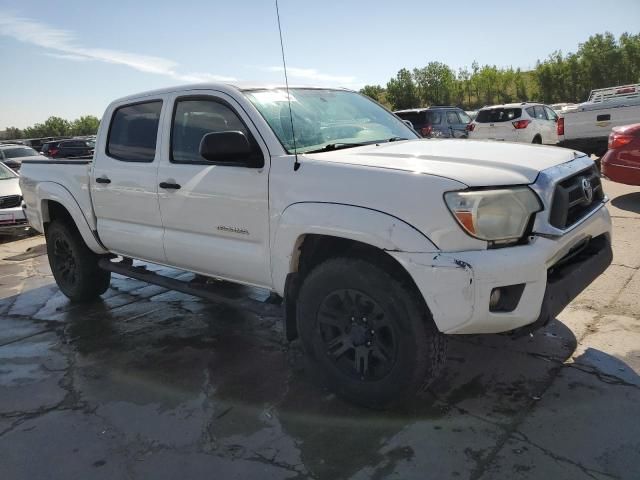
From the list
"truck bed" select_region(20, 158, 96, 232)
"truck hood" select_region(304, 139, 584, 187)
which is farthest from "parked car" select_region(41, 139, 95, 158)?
"truck hood" select_region(304, 139, 584, 187)

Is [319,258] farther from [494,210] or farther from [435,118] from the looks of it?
[435,118]

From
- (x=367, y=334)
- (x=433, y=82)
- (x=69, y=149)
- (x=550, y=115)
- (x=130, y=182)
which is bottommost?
(x=367, y=334)

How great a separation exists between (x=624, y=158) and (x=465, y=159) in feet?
19.7

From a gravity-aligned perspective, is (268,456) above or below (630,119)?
below

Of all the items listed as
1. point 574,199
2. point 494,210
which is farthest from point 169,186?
point 574,199

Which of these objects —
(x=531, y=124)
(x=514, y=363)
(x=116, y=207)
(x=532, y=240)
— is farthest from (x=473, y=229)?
(x=531, y=124)

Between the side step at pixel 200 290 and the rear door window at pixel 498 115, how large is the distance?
14031mm

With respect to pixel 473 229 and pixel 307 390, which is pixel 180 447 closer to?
pixel 307 390

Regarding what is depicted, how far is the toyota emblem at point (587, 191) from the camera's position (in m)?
3.21

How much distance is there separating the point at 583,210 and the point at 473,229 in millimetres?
1097

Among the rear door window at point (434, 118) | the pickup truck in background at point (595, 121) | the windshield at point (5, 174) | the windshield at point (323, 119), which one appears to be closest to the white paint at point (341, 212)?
the windshield at point (323, 119)

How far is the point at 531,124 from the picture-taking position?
16250 millimetres

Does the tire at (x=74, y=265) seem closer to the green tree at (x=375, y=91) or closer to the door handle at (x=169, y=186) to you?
the door handle at (x=169, y=186)

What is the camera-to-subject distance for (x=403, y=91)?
57.3 m
